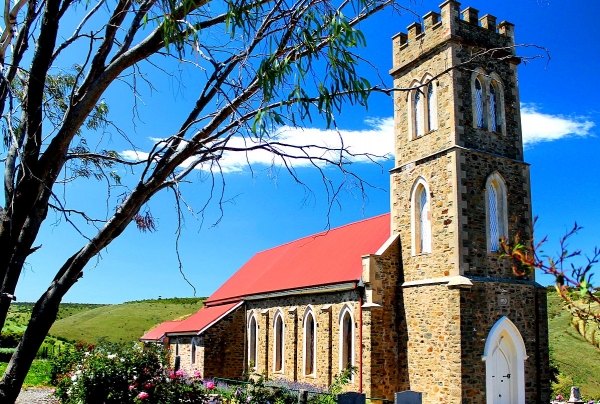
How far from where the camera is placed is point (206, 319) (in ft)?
103

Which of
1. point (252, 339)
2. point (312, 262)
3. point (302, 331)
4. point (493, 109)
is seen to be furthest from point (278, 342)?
point (493, 109)

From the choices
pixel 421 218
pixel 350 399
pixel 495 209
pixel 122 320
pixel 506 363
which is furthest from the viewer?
pixel 122 320

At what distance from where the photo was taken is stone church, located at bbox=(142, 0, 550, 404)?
18703 mm

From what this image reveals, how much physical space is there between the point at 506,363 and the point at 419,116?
8.81 m

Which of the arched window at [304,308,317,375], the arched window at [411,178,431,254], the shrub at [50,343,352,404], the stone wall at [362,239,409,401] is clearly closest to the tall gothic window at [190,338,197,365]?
the arched window at [304,308,317,375]

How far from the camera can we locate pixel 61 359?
22562 millimetres

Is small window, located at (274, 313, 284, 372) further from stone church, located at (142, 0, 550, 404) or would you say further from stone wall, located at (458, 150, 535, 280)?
stone wall, located at (458, 150, 535, 280)

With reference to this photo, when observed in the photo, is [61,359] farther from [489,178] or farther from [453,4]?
[453,4]

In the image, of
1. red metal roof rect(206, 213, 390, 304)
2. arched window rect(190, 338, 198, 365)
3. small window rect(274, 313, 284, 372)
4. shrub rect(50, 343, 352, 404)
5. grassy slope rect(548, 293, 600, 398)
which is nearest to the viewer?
shrub rect(50, 343, 352, 404)

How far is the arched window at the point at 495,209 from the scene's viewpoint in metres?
19.7

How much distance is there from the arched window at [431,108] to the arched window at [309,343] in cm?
926

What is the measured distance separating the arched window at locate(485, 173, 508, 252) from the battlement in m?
4.73

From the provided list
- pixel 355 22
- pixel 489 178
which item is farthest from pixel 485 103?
pixel 355 22

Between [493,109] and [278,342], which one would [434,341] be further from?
[278,342]
